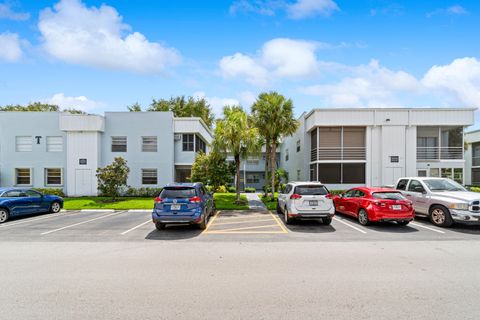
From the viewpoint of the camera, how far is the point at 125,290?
4.81 metres

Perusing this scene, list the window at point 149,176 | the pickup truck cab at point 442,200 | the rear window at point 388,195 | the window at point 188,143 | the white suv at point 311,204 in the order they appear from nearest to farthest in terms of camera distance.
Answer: the pickup truck cab at point 442,200 < the white suv at point 311,204 < the rear window at point 388,195 < the window at point 149,176 < the window at point 188,143

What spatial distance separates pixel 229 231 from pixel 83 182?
17.9m

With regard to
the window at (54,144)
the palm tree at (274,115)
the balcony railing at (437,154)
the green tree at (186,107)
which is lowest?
the balcony railing at (437,154)

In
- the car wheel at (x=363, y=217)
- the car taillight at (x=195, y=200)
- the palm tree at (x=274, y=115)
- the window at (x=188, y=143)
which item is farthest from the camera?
the window at (x=188, y=143)

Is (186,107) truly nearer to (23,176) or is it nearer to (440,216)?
(23,176)

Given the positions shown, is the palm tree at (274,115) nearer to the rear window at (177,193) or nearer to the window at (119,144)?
the rear window at (177,193)

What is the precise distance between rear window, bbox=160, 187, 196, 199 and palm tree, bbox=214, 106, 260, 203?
6.68m

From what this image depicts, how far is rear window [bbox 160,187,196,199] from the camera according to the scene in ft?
31.7

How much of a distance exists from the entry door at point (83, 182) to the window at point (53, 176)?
1797 millimetres

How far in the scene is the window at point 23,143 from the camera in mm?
22609

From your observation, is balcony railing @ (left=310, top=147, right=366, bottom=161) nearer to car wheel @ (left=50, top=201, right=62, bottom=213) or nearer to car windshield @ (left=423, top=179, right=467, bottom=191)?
car windshield @ (left=423, top=179, right=467, bottom=191)

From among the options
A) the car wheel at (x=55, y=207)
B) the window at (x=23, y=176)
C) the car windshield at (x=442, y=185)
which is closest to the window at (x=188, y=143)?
the car wheel at (x=55, y=207)

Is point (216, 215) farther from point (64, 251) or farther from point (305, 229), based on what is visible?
point (64, 251)

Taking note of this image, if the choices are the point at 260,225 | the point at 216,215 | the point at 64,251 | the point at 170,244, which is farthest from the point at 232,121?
the point at 64,251
